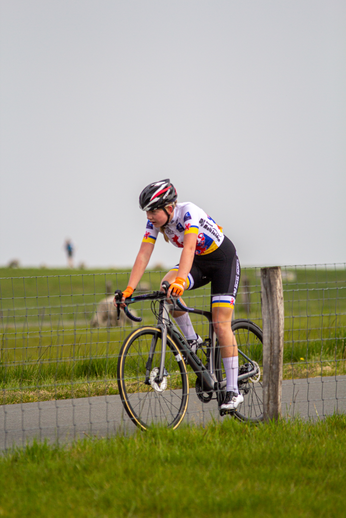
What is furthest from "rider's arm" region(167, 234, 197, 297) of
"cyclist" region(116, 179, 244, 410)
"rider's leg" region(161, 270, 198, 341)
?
"rider's leg" region(161, 270, 198, 341)

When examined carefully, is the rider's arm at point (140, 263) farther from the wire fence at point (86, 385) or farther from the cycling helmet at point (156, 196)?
the cycling helmet at point (156, 196)

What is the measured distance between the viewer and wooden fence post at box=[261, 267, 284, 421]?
4.82 m

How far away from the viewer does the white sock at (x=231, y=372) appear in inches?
194

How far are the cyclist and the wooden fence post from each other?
263 mm

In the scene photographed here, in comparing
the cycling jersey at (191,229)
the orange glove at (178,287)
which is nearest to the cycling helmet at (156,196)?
the cycling jersey at (191,229)

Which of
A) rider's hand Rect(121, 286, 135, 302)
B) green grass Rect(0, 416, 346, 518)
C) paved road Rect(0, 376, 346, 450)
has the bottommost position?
paved road Rect(0, 376, 346, 450)

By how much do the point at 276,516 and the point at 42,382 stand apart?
15.0ft

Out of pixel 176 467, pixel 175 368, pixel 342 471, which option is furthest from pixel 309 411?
pixel 176 467

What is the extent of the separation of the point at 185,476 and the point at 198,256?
6.91 feet

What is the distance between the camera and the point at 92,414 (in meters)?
5.76

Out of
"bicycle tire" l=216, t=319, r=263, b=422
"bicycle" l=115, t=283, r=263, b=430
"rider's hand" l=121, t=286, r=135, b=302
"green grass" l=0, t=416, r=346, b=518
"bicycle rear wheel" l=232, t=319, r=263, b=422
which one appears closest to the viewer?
"green grass" l=0, t=416, r=346, b=518

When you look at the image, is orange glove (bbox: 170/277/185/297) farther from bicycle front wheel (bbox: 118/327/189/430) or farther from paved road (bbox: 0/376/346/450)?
paved road (bbox: 0/376/346/450)

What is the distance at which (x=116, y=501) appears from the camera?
3.09m

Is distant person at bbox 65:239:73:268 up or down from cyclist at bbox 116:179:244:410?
up
